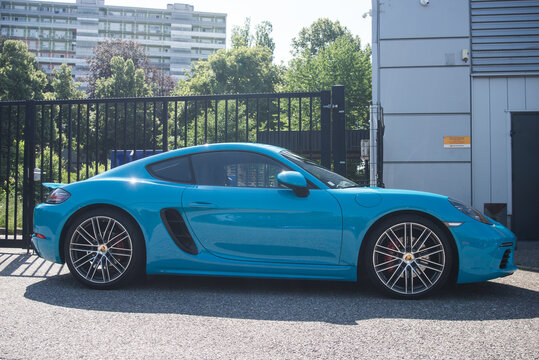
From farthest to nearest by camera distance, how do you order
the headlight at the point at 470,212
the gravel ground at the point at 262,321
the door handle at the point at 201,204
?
the door handle at the point at 201,204 < the headlight at the point at 470,212 < the gravel ground at the point at 262,321

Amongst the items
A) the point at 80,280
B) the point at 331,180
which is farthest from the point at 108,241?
the point at 331,180

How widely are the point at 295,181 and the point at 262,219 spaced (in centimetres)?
42

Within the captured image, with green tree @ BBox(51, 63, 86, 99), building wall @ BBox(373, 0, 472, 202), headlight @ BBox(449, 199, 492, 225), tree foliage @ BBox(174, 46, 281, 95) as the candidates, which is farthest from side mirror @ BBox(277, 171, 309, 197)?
tree foliage @ BBox(174, 46, 281, 95)

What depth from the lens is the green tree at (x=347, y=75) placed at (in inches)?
1236

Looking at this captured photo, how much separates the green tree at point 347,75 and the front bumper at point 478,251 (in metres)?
27.8

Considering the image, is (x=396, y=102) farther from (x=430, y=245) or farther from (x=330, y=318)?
(x=330, y=318)

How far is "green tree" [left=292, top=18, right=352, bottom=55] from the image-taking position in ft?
161

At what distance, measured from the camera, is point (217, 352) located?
268 cm

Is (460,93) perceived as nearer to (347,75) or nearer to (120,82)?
(347,75)

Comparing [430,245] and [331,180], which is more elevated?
[331,180]

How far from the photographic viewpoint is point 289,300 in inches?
154

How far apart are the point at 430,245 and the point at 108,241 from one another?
2.74m

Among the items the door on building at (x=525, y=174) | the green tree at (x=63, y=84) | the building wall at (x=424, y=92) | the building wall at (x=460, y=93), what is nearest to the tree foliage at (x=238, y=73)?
the green tree at (x=63, y=84)

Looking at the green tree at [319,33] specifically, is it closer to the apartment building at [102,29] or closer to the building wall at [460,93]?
the building wall at [460,93]
